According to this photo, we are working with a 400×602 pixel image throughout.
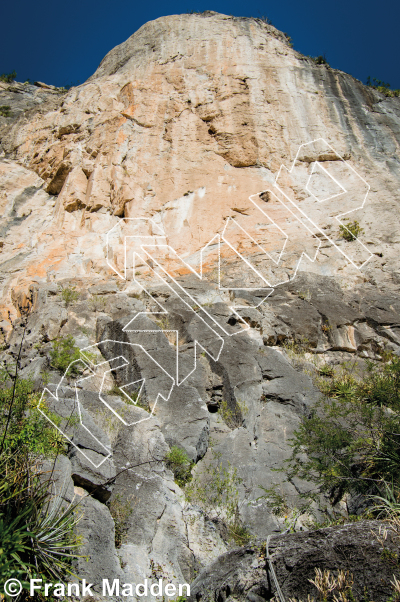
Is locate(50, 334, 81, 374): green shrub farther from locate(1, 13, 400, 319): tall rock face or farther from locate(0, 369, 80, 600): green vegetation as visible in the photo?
locate(1, 13, 400, 319): tall rock face

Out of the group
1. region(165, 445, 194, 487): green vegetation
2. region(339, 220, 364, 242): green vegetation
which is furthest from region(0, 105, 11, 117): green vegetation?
region(165, 445, 194, 487): green vegetation

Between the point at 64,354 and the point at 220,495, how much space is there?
3.66m

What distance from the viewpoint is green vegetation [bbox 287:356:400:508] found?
4930mm

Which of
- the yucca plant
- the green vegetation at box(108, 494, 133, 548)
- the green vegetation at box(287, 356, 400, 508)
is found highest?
the yucca plant

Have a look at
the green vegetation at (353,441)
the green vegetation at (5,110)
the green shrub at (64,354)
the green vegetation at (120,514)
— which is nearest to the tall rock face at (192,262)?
the green vegetation at (120,514)

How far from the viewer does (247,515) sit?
5020 millimetres

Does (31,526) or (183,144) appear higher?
(183,144)

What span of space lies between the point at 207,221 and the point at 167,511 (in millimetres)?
8363

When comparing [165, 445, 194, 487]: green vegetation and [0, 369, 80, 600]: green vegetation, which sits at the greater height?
[0, 369, 80, 600]: green vegetation

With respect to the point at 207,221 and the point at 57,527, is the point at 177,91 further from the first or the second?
the point at 57,527

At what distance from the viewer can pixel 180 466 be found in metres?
5.51

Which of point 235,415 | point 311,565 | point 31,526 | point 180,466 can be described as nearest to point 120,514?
point 180,466

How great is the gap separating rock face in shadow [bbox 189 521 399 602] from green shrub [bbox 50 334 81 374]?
173 inches

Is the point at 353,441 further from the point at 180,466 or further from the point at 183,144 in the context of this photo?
the point at 183,144
